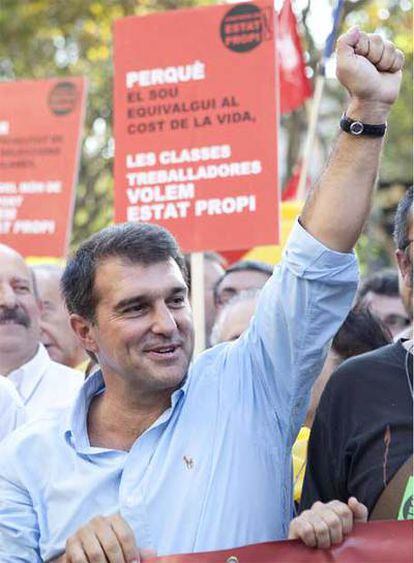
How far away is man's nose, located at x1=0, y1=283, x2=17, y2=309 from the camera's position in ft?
18.1

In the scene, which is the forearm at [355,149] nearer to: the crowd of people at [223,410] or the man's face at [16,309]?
the crowd of people at [223,410]

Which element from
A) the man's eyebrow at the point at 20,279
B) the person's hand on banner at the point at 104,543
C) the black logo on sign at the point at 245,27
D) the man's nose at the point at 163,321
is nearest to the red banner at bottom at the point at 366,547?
the person's hand on banner at the point at 104,543

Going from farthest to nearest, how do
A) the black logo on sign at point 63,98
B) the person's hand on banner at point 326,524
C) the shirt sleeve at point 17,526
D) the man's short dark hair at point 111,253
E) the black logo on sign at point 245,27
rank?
the black logo on sign at point 63,98
the black logo on sign at point 245,27
the man's short dark hair at point 111,253
the shirt sleeve at point 17,526
the person's hand on banner at point 326,524

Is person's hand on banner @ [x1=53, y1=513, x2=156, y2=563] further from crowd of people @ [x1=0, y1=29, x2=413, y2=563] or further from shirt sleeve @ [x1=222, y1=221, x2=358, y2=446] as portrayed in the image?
shirt sleeve @ [x1=222, y1=221, x2=358, y2=446]

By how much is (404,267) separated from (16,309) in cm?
236

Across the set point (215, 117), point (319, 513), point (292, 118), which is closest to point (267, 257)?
point (215, 117)

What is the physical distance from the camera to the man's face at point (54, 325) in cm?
662

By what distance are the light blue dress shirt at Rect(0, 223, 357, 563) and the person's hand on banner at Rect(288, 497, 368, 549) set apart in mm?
227

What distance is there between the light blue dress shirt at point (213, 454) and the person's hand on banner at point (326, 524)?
23cm

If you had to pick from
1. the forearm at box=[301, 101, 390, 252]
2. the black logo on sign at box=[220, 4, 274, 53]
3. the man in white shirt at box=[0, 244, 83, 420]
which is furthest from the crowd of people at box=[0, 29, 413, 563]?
the black logo on sign at box=[220, 4, 274, 53]

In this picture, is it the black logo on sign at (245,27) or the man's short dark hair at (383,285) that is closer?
the black logo on sign at (245,27)

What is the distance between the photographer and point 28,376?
560 centimetres

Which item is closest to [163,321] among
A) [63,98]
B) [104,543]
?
[104,543]

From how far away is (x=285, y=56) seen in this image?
7.87 m
